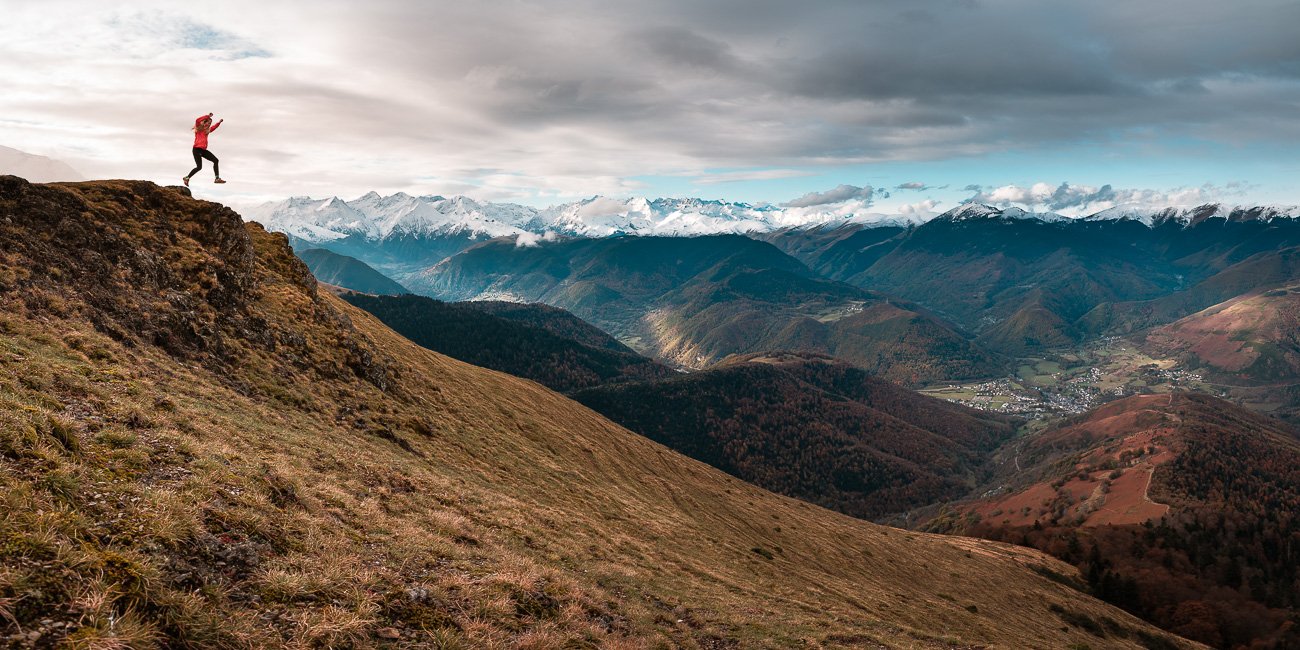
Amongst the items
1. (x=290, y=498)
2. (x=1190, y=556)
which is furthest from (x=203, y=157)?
(x=1190, y=556)

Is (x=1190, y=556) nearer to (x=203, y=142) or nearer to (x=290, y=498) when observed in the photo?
(x=290, y=498)

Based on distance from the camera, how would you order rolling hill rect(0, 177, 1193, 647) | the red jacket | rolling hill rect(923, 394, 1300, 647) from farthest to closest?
rolling hill rect(923, 394, 1300, 647) → the red jacket → rolling hill rect(0, 177, 1193, 647)

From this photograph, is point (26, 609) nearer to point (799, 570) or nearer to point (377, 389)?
point (377, 389)

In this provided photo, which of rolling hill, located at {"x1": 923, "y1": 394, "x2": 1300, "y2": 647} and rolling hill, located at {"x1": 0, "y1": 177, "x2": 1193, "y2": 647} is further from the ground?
rolling hill, located at {"x1": 0, "y1": 177, "x2": 1193, "y2": 647}

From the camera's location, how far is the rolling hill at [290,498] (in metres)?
10.6

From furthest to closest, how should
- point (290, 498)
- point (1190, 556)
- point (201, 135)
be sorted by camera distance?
point (1190, 556), point (201, 135), point (290, 498)

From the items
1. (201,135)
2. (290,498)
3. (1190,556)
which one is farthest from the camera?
(1190,556)

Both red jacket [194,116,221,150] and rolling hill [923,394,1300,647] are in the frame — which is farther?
rolling hill [923,394,1300,647]

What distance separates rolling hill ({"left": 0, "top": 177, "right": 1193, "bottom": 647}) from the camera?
1057 centimetres

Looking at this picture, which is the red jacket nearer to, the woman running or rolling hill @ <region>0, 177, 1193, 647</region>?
the woman running

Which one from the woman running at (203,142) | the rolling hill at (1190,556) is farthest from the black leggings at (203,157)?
the rolling hill at (1190,556)

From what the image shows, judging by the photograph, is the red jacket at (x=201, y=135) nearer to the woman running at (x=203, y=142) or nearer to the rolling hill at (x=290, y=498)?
the woman running at (x=203, y=142)

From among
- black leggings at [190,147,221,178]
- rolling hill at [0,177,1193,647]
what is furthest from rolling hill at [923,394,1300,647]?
black leggings at [190,147,221,178]

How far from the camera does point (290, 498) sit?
57.2 feet
